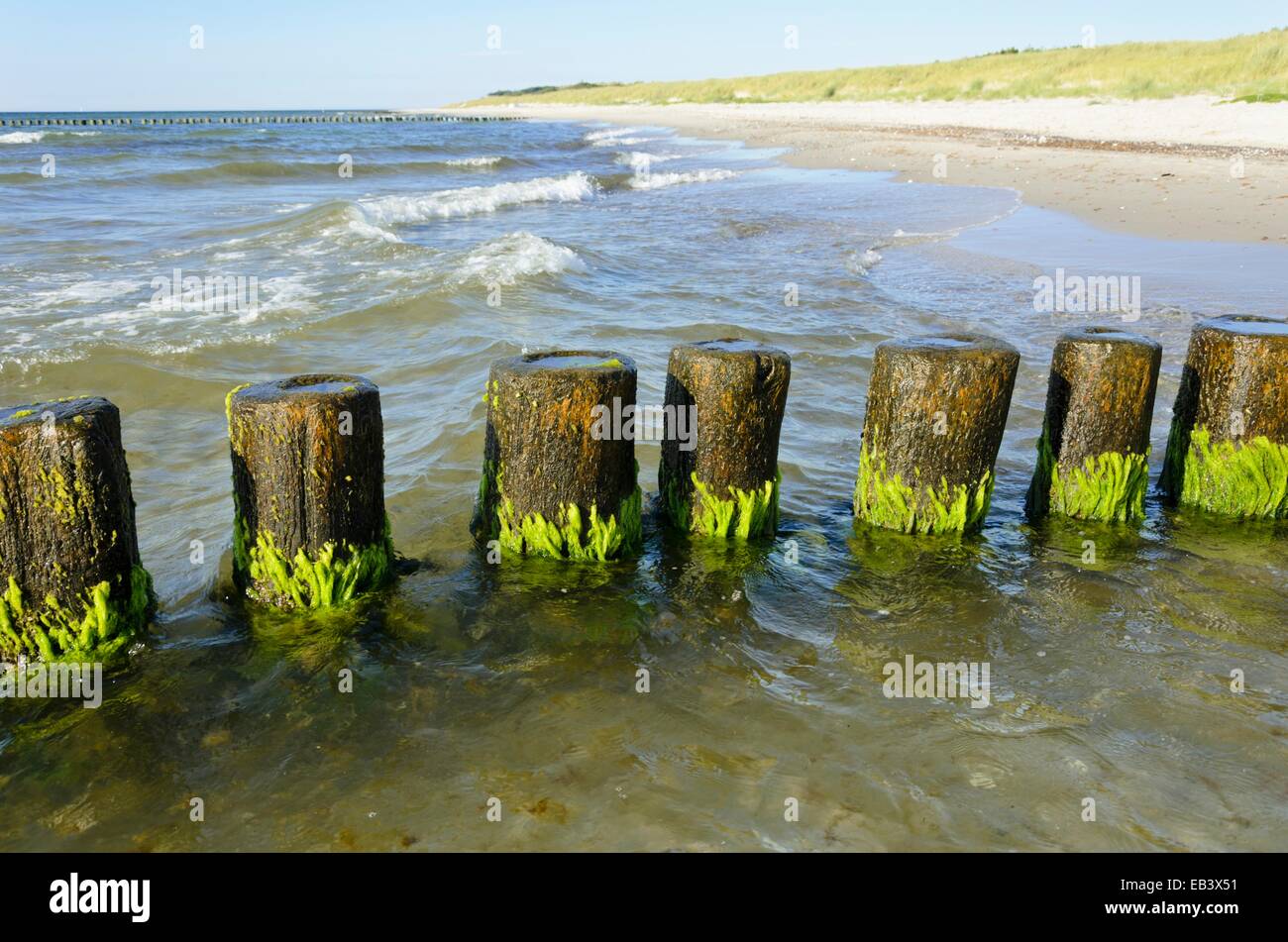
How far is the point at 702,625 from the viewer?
14.8ft

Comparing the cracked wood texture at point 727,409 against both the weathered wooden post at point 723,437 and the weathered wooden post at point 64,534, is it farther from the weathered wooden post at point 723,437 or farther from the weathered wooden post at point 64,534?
the weathered wooden post at point 64,534

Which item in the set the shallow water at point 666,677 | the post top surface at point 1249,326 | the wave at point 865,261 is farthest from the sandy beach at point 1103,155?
the post top surface at point 1249,326

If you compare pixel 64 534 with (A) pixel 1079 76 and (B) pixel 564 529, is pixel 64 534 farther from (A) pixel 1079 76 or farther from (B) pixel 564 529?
(A) pixel 1079 76

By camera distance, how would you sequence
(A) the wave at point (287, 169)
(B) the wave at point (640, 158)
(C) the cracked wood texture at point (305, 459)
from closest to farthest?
(C) the cracked wood texture at point (305, 459), (A) the wave at point (287, 169), (B) the wave at point (640, 158)

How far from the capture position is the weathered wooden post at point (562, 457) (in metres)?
4.52

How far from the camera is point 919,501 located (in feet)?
17.0

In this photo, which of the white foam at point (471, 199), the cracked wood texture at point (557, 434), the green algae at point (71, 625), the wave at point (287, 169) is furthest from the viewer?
the wave at point (287, 169)

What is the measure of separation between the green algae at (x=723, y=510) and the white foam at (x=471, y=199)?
16319mm

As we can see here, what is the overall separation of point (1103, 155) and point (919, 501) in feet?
85.0

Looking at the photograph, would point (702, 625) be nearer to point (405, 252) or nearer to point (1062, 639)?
point (1062, 639)

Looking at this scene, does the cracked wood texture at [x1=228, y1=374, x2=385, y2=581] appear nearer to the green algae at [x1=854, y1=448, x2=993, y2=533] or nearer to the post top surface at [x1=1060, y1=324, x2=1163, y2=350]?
the green algae at [x1=854, y1=448, x2=993, y2=533]

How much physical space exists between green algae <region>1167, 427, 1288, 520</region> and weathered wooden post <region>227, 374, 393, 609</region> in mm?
4388
